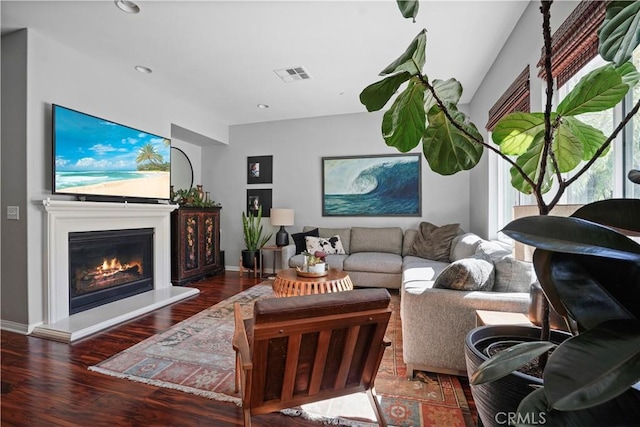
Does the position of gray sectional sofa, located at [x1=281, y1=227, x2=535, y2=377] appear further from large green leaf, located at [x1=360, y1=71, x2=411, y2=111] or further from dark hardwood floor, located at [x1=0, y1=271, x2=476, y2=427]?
large green leaf, located at [x1=360, y1=71, x2=411, y2=111]

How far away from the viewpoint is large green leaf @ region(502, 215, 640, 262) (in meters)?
0.43

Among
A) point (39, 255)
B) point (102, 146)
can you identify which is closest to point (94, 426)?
point (39, 255)

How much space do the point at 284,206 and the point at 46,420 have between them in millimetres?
4007

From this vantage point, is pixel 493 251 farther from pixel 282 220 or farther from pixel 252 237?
pixel 252 237

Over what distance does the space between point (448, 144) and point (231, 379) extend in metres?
1.93

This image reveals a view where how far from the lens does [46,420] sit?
1553 millimetres

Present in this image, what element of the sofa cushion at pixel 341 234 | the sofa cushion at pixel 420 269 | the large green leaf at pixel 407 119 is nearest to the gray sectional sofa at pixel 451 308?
the sofa cushion at pixel 420 269

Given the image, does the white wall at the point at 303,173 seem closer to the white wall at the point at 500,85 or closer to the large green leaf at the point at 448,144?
the white wall at the point at 500,85

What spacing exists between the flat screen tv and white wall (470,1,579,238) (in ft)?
13.2

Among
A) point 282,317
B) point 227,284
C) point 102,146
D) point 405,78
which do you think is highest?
point 102,146

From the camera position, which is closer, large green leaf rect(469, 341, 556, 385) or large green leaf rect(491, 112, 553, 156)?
large green leaf rect(469, 341, 556, 385)

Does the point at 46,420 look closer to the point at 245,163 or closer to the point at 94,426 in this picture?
the point at 94,426

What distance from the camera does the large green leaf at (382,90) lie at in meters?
0.79

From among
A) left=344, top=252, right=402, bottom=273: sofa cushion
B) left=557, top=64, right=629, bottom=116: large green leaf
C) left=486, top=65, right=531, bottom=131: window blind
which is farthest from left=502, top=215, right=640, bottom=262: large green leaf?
left=344, top=252, right=402, bottom=273: sofa cushion
